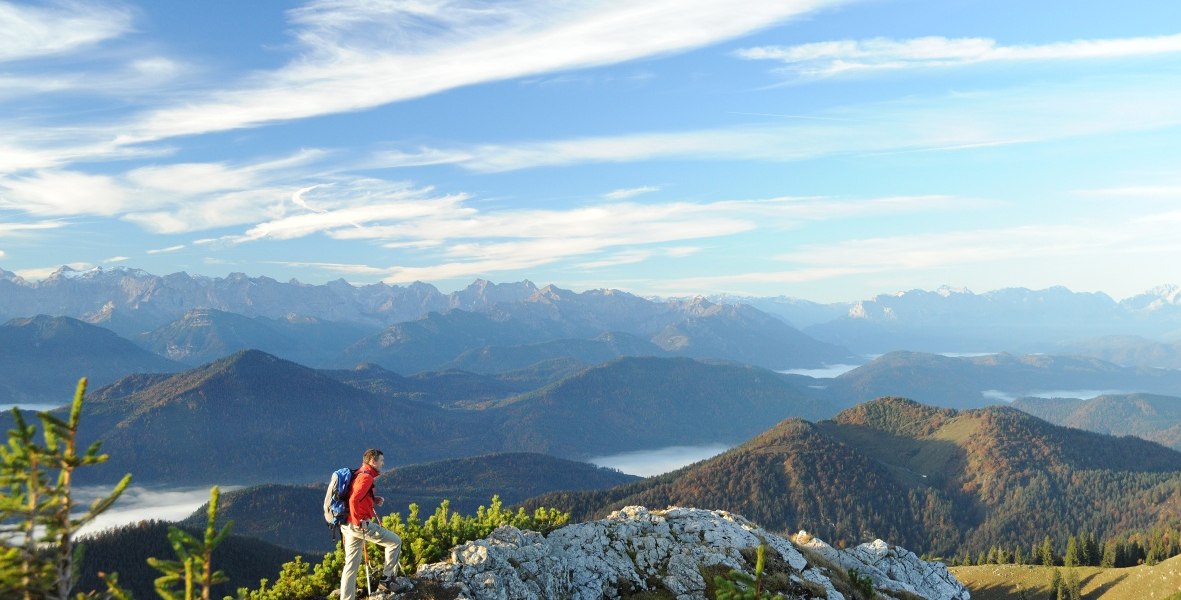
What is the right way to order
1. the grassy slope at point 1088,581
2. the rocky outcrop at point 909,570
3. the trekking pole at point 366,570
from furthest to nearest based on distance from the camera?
the grassy slope at point 1088,581 → the rocky outcrop at point 909,570 → the trekking pole at point 366,570

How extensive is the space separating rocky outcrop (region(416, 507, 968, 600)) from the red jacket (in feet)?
20.0

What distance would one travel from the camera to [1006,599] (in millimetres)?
146500

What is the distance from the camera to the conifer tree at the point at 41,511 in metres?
12.2

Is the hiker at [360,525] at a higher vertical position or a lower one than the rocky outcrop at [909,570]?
higher

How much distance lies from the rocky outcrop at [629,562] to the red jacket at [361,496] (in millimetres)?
6096

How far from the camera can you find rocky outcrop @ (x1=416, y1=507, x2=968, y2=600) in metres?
33.5

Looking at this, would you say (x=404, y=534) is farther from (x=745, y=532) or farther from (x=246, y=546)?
(x=246, y=546)

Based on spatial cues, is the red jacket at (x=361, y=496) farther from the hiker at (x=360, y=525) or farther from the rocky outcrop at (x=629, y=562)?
the rocky outcrop at (x=629, y=562)

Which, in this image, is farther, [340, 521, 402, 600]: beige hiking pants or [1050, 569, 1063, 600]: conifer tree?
[1050, 569, 1063, 600]: conifer tree

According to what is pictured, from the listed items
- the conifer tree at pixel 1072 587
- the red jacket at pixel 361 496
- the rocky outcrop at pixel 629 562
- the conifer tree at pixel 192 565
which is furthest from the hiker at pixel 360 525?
the conifer tree at pixel 1072 587

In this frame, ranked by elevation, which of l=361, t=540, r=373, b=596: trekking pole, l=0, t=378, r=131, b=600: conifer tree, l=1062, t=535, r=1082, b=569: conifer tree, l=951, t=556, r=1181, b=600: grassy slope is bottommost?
l=1062, t=535, r=1082, b=569: conifer tree

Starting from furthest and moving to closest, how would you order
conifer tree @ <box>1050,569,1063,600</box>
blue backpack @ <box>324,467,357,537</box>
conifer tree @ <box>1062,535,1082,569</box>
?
conifer tree @ <box>1062,535,1082,569</box>
conifer tree @ <box>1050,569,1063,600</box>
blue backpack @ <box>324,467,357,537</box>

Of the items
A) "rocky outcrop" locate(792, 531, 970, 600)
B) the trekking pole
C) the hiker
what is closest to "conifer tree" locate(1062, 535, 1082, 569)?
"rocky outcrop" locate(792, 531, 970, 600)

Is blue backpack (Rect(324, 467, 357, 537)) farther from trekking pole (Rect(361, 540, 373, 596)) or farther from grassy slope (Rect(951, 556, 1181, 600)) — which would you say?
grassy slope (Rect(951, 556, 1181, 600))
